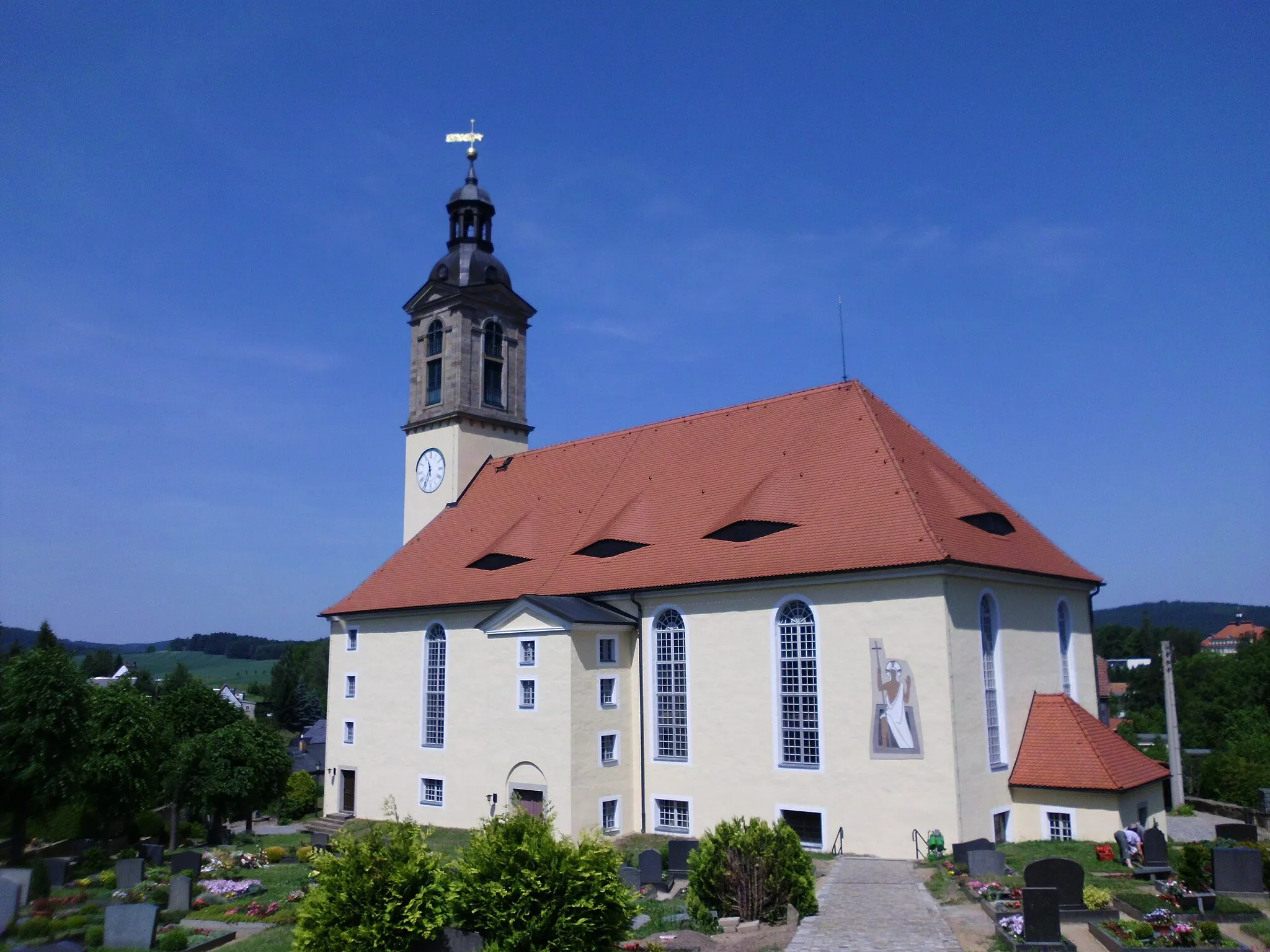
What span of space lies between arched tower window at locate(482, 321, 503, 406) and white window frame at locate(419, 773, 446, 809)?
613 inches

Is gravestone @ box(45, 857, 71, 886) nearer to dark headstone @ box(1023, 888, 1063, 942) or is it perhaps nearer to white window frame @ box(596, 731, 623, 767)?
white window frame @ box(596, 731, 623, 767)

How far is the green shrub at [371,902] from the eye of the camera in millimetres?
13234

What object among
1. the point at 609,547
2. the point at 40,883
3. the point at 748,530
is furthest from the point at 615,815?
the point at 40,883

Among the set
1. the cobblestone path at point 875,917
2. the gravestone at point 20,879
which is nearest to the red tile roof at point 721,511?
the cobblestone path at point 875,917

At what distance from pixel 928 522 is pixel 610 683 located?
10.3m

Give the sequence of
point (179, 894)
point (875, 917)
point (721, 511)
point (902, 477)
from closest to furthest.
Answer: point (875, 917), point (179, 894), point (902, 477), point (721, 511)

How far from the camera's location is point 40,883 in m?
22.1

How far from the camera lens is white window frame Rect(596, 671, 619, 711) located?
27298 mm

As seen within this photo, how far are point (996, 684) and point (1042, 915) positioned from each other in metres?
11.4

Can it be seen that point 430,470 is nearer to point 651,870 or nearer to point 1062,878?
point 651,870

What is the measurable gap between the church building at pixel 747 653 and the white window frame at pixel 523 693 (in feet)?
0.47

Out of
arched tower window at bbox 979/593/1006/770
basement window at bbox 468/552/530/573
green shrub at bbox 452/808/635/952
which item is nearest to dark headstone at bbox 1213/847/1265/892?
arched tower window at bbox 979/593/1006/770

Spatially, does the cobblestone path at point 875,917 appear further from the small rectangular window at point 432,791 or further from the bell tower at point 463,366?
the bell tower at point 463,366

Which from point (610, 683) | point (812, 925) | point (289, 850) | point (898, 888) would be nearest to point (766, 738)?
point (610, 683)
